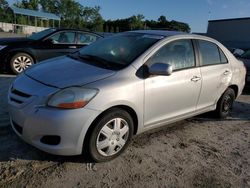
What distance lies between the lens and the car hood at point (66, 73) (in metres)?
3.23

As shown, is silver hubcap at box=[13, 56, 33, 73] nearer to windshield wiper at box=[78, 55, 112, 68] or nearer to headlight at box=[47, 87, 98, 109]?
windshield wiper at box=[78, 55, 112, 68]

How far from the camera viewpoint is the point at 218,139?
4.47 meters

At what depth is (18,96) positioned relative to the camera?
10.6ft

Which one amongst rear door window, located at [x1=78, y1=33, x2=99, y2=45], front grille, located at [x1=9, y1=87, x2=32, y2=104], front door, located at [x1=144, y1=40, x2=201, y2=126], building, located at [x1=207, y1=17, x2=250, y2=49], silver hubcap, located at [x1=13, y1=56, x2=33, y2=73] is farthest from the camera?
building, located at [x1=207, y1=17, x2=250, y2=49]

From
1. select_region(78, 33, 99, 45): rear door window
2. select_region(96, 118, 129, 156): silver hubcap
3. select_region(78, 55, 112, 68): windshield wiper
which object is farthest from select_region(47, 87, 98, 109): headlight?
select_region(78, 33, 99, 45): rear door window

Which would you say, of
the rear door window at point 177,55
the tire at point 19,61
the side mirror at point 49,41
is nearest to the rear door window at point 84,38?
the side mirror at point 49,41

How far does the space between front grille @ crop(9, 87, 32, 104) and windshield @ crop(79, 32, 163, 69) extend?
44.3 inches

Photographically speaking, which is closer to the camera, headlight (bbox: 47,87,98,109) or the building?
headlight (bbox: 47,87,98,109)

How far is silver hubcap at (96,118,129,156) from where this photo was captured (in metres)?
3.32

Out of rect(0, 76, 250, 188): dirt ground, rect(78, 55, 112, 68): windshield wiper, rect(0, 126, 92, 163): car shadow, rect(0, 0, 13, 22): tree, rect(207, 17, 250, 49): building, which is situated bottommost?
rect(0, 76, 250, 188): dirt ground

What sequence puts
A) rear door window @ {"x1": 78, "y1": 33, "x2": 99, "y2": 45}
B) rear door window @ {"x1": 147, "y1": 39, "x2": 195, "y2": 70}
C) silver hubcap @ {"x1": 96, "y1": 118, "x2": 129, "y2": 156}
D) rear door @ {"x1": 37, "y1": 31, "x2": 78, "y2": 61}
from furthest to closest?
rear door window @ {"x1": 78, "y1": 33, "x2": 99, "y2": 45} → rear door @ {"x1": 37, "y1": 31, "x2": 78, "y2": 61} → rear door window @ {"x1": 147, "y1": 39, "x2": 195, "y2": 70} → silver hubcap @ {"x1": 96, "y1": 118, "x2": 129, "y2": 156}

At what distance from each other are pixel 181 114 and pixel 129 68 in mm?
1256

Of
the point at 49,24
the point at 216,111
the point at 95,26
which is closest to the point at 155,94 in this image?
the point at 216,111

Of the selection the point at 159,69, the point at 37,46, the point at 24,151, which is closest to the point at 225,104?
the point at 159,69
